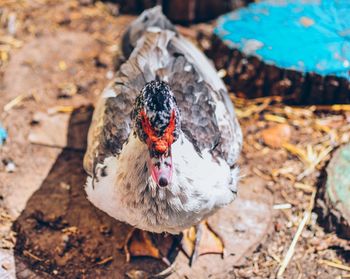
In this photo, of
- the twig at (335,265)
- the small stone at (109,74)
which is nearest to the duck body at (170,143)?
the small stone at (109,74)

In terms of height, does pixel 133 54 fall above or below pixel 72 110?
above

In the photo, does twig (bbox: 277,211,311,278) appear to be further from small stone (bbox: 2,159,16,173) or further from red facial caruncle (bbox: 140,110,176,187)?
small stone (bbox: 2,159,16,173)

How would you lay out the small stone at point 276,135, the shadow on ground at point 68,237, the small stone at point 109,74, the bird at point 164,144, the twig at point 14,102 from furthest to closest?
the small stone at point 109,74 → the twig at point 14,102 → the small stone at point 276,135 → the shadow on ground at point 68,237 → the bird at point 164,144

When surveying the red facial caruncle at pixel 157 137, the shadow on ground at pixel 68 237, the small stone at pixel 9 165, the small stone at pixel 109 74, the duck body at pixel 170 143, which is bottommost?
the shadow on ground at pixel 68 237

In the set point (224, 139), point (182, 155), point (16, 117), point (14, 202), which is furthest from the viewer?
point (16, 117)

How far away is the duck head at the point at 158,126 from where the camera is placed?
3.12m

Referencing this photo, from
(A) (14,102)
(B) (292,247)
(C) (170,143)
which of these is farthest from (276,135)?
(A) (14,102)

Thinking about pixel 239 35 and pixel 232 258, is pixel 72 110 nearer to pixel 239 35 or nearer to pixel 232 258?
pixel 239 35

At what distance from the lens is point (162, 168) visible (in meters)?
3.22

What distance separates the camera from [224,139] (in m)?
4.01

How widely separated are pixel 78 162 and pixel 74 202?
16.9 inches

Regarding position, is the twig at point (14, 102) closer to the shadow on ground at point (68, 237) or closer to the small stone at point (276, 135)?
the shadow on ground at point (68, 237)

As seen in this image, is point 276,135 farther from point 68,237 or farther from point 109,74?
point 68,237

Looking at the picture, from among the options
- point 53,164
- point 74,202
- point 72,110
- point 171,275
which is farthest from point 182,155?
point 72,110
